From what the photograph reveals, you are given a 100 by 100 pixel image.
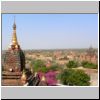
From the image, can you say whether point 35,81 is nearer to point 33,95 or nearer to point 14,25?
point 33,95

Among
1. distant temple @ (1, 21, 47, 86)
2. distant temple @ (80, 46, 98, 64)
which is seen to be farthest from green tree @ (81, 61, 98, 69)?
distant temple @ (1, 21, 47, 86)

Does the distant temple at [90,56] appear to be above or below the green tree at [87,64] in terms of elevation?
above

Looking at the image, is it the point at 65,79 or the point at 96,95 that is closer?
the point at 96,95

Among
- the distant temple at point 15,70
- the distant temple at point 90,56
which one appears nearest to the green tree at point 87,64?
the distant temple at point 90,56

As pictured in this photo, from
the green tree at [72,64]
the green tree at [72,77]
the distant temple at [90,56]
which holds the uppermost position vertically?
the distant temple at [90,56]

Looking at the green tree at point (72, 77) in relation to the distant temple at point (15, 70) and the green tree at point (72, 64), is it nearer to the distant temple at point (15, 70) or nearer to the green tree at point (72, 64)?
the green tree at point (72, 64)

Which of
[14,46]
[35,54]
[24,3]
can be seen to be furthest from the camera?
[14,46]

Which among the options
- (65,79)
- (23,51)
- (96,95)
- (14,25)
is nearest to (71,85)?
(65,79)

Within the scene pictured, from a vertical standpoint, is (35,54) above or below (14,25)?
below

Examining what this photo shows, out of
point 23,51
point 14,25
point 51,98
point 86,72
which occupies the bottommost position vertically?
point 51,98
